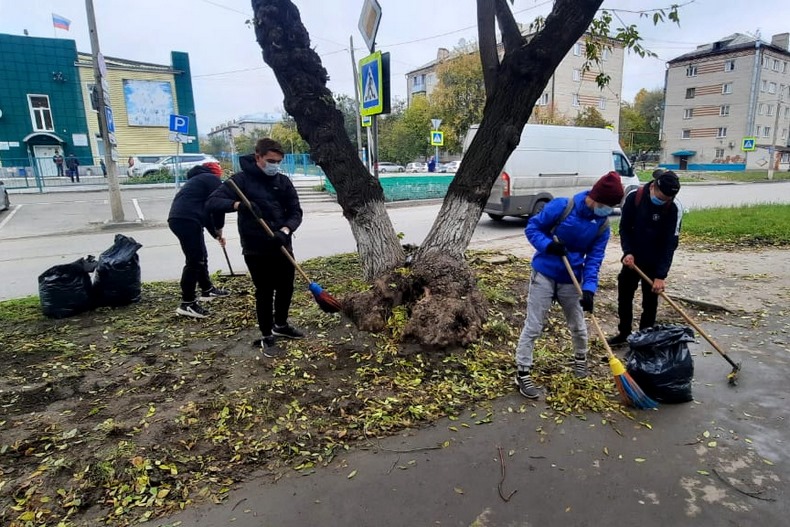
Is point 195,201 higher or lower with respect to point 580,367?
higher

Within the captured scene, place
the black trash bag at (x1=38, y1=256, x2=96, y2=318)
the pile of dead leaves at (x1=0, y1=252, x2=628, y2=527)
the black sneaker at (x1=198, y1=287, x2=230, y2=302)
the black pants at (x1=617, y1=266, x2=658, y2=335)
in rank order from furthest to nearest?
the black sneaker at (x1=198, y1=287, x2=230, y2=302), the black trash bag at (x1=38, y1=256, x2=96, y2=318), the black pants at (x1=617, y1=266, x2=658, y2=335), the pile of dead leaves at (x1=0, y1=252, x2=628, y2=527)

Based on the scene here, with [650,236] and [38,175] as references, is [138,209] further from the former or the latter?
[650,236]

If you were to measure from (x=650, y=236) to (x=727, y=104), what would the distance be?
192ft

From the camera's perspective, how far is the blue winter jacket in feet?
11.0

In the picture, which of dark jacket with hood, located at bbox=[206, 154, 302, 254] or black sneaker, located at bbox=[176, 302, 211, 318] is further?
black sneaker, located at bbox=[176, 302, 211, 318]

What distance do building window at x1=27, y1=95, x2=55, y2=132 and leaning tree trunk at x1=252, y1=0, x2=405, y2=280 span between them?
30840mm

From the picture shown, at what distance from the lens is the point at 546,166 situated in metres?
12.0

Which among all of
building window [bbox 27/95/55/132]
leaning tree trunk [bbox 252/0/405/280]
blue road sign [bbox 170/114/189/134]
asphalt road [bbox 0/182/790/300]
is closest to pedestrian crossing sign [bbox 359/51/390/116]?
leaning tree trunk [bbox 252/0/405/280]

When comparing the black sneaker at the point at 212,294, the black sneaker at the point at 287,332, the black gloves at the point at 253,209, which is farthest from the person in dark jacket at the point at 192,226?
the black gloves at the point at 253,209

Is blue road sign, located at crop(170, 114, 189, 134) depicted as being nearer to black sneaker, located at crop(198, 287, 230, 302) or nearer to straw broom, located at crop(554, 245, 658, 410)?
black sneaker, located at crop(198, 287, 230, 302)

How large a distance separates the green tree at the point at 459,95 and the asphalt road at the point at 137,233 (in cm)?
1679

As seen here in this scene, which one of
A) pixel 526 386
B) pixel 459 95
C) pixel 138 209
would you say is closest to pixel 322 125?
pixel 526 386

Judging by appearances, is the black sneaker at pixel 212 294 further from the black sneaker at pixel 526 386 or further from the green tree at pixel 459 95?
the green tree at pixel 459 95

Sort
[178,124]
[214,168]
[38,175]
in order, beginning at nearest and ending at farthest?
[214,168]
[178,124]
[38,175]
